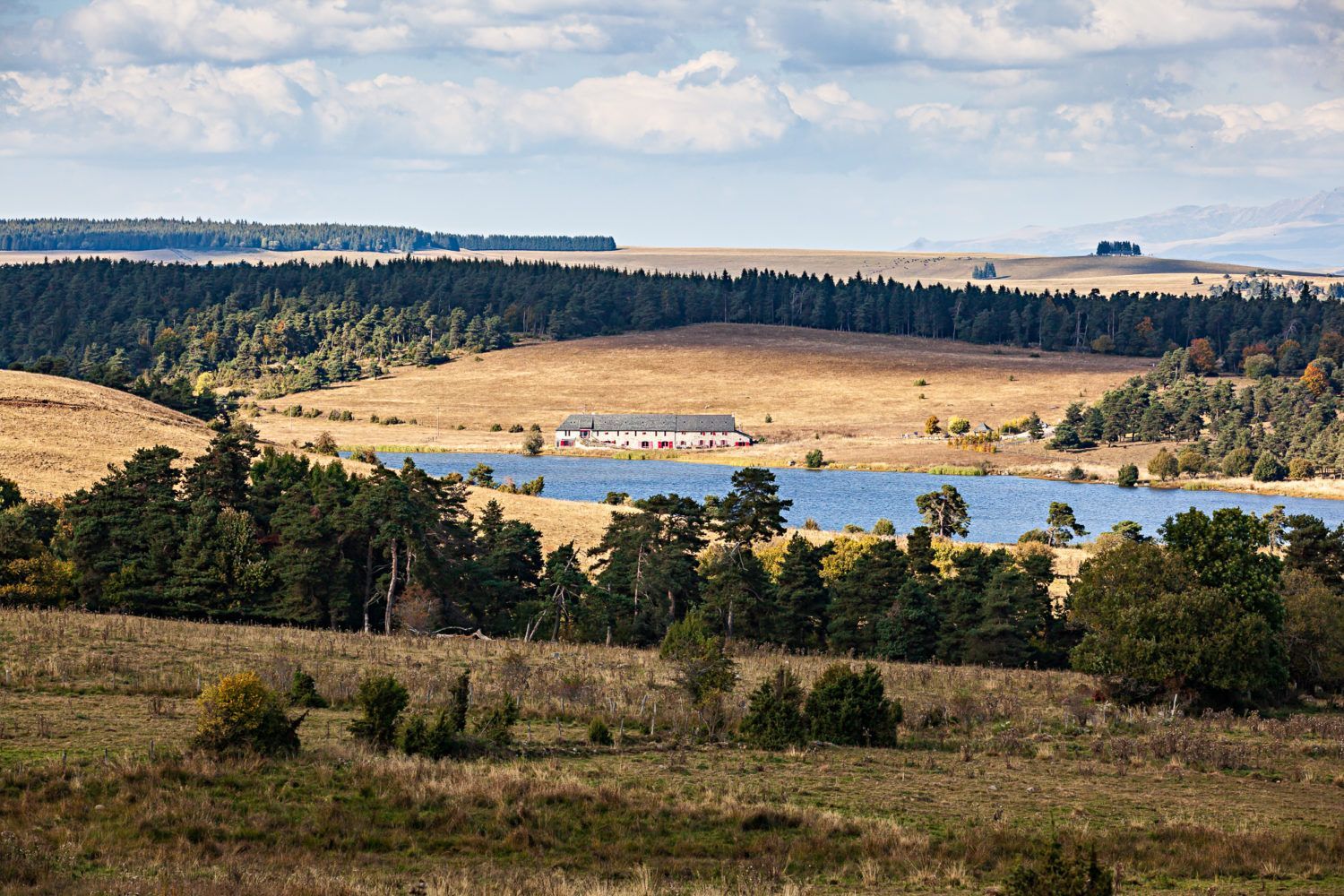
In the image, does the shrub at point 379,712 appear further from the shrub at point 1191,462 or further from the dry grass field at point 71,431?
the shrub at point 1191,462

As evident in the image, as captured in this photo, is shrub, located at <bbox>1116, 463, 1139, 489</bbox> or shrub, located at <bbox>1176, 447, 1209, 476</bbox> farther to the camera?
shrub, located at <bbox>1176, 447, 1209, 476</bbox>

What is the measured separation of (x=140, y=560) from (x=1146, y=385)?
6204 inches

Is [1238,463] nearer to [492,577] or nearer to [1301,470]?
[1301,470]

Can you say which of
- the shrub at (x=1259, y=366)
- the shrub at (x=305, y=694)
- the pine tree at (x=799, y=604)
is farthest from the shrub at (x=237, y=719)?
the shrub at (x=1259, y=366)

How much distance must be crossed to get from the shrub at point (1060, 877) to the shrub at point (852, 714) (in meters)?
14.1

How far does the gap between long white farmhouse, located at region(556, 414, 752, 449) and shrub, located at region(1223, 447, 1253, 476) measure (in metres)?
57.0

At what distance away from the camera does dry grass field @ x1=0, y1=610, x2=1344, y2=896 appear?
1981cm

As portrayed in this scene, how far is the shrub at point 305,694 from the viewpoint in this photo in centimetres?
3119

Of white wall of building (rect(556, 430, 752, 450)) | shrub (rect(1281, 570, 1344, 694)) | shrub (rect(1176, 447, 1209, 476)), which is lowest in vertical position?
white wall of building (rect(556, 430, 752, 450))

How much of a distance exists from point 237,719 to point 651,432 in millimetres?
152077

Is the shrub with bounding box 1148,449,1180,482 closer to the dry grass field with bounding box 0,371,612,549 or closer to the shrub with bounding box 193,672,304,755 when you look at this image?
the dry grass field with bounding box 0,371,612,549

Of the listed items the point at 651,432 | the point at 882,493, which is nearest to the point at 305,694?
the point at 882,493

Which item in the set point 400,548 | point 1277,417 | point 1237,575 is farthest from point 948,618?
point 1277,417

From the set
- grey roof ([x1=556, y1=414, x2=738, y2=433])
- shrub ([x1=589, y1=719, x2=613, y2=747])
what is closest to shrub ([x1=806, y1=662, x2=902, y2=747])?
shrub ([x1=589, y1=719, x2=613, y2=747])
